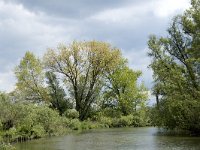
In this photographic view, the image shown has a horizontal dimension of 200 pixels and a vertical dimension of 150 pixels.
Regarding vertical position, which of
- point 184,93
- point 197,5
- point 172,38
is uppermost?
point 197,5

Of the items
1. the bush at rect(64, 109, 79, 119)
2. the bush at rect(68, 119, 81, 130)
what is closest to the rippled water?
the bush at rect(68, 119, 81, 130)

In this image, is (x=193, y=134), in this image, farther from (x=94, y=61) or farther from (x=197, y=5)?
(x=94, y=61)

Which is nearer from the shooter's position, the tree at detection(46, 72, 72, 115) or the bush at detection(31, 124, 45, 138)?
the bush at detection(31, 124, 45, 138)

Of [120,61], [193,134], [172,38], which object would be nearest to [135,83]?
[120,61]

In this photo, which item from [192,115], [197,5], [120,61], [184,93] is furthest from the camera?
[120,61]

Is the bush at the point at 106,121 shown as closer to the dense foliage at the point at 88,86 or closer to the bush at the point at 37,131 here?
the dense foliage at the point at 88,86

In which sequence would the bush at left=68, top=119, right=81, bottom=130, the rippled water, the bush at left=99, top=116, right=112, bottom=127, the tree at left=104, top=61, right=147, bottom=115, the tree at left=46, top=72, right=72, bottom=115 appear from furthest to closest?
the tree at left=104, top=61, right=147, bottom=115, the tree at left=46, top=72, right=72, bottom=115, the bush at left=99, top=116, right=112, bottom=127, the bush at left=68, top=119, right=81, bottom=130, the rippled water

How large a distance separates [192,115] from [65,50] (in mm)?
30709

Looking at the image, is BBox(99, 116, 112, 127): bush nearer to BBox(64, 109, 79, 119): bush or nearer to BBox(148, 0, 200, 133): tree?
BBox(64, 109, 79, 119): bush

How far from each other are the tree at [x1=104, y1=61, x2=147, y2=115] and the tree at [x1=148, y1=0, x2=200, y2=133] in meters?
25.7

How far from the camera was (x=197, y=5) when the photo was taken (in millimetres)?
35156

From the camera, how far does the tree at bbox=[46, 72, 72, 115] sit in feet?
199

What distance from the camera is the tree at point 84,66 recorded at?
58.3 meters

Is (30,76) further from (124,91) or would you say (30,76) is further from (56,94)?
(124,91)
